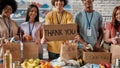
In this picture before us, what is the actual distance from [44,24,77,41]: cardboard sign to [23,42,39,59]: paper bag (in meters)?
0.16

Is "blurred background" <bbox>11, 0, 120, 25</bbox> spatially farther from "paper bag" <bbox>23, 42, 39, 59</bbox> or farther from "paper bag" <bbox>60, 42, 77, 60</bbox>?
"paper bag" <bbox>60, 42, 77, 60</bbox>

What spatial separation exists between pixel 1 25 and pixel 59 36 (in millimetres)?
721

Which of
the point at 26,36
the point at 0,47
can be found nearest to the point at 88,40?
the point at 26,36

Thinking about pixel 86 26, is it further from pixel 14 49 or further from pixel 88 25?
pixel 14 49

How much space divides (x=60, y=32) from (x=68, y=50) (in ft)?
0.65

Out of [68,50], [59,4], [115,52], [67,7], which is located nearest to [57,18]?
[59,4]

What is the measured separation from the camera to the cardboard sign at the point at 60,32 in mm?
2125

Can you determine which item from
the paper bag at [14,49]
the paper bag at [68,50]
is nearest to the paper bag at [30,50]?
the paper bag at [14,49]

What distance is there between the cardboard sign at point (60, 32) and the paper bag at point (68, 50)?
75mm

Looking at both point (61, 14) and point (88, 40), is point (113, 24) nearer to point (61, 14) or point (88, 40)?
point (88, 40)

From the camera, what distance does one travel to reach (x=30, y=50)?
2180 mm

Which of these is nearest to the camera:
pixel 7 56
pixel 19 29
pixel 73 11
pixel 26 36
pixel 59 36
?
pixel 7 56

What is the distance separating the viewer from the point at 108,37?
2523 mm

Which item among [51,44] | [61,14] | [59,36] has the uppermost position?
[61,14]
